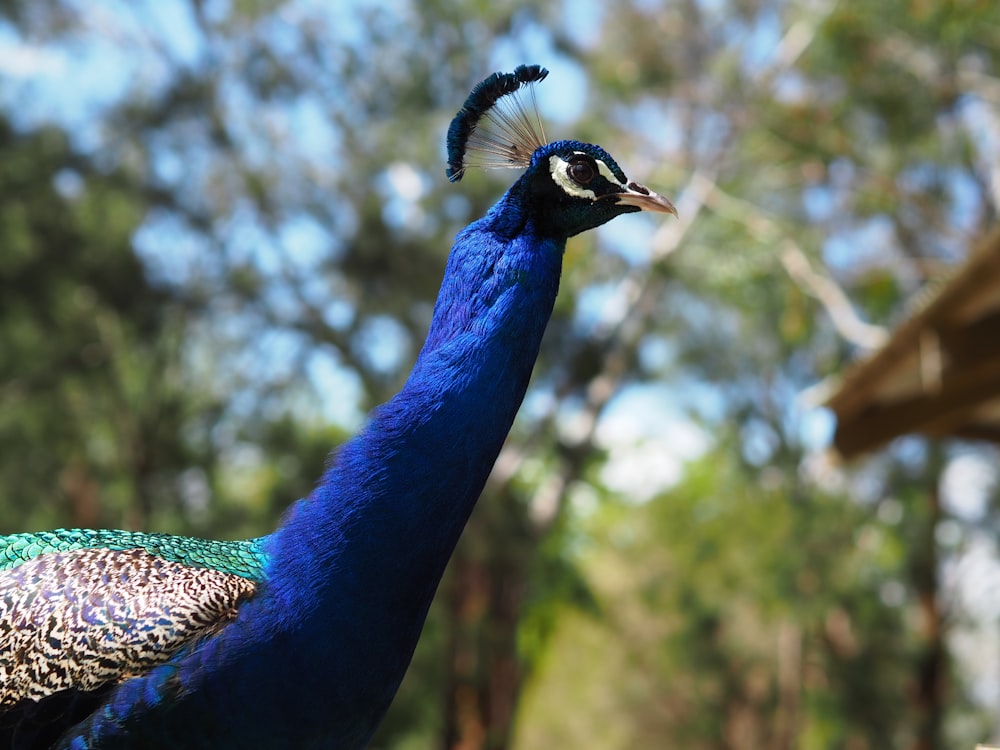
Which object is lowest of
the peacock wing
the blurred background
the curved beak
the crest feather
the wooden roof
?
the peacock wing

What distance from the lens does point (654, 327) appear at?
41.3 feet

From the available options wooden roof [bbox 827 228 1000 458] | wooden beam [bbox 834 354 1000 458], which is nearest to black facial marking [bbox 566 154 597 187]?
wooden roof [bbox 827 228 1000 458]

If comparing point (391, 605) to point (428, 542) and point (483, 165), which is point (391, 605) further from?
point (483, 165)

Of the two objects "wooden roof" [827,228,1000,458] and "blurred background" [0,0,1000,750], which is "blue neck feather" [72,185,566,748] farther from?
"blurred background" [0,0,1000,750]

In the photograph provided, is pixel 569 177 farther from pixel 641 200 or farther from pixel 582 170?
pixel 641 200

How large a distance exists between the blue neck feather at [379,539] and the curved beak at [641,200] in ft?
0.51

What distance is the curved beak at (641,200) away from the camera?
192 cm

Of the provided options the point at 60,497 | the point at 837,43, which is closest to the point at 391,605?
the point at 837,43

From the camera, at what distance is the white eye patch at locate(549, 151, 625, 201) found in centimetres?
190

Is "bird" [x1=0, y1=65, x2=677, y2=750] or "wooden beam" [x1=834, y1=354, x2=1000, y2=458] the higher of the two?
"wooden beam" [x1=834, y1=354, x2=1000, y2=458]

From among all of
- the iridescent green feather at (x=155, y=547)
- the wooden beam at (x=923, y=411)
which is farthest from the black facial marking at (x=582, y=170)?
the wooden beam at (x=923, y=411)

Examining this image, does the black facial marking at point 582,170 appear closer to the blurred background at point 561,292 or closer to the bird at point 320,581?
the bird at point 320,581

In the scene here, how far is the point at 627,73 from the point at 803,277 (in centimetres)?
311

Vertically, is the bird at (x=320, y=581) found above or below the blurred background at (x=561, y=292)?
below
